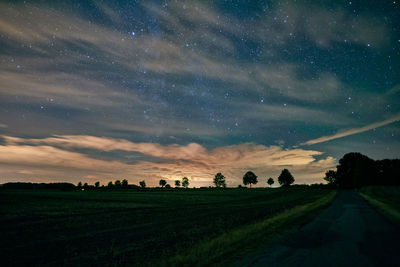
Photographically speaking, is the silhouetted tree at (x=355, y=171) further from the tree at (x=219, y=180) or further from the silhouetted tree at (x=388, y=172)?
the tree at (x=219, y=180)

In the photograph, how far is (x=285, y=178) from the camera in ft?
541

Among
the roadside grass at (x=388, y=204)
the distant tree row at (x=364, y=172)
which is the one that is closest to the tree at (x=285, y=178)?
the distant tree row at (x=364, y=172)

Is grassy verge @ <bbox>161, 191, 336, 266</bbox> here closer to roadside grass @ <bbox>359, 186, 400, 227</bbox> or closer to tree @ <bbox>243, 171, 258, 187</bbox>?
roadside grass @ <bbox>359, 186, 400, 227</bbox>

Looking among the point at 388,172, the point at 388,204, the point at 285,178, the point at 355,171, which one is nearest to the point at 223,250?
the point at 388,204

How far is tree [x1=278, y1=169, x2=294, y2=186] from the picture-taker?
6457 inches

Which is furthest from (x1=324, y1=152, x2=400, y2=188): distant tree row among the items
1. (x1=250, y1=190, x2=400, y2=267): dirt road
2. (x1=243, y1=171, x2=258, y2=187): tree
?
(x1=250, y1=190, x2=400, y2=267): dirt road

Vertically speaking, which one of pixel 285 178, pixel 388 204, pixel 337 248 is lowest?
pixel 388 204

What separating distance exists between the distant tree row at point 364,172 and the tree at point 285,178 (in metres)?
32.7

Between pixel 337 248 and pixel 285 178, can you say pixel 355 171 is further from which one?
pixel 337 248

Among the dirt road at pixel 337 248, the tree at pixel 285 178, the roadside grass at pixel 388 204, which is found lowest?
the roadside grass at pixel 388 204

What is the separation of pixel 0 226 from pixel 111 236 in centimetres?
1074

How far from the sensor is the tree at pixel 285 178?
16400cm

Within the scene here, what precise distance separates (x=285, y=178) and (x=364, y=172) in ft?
191

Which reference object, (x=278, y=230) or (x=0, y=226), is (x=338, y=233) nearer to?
(x=278, y=230)
